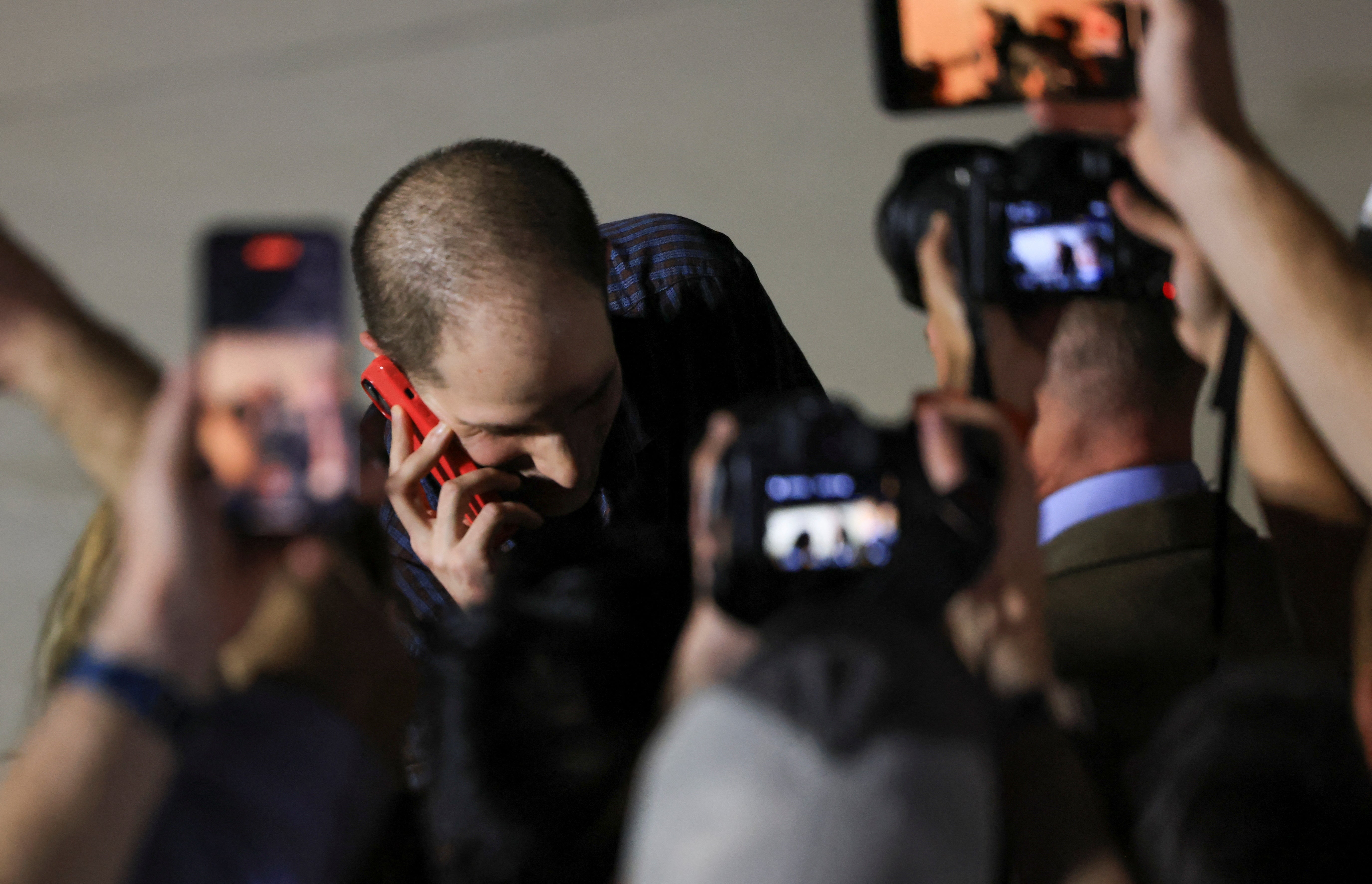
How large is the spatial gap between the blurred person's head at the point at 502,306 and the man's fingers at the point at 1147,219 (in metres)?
0.50

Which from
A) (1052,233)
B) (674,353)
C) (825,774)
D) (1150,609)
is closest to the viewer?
(825,774)

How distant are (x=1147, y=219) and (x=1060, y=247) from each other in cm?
5

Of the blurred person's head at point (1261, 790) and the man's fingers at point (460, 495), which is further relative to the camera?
the man's fingers at point (460, 495)

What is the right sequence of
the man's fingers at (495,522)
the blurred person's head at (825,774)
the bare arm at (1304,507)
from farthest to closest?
1. the man's fingers at (495,522)
2. the bare arm at (1304,507)
3. the blurred person's head at (825,774)

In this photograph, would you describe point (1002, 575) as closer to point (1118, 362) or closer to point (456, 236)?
point (1118, 362)

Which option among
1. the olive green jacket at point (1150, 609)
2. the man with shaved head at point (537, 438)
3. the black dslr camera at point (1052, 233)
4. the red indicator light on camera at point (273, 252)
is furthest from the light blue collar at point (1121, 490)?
the red indicator light on camera at point (273, 252)

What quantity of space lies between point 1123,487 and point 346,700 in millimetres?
550

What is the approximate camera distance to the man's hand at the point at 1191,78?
1.96ft

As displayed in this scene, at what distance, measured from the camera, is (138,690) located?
505mm

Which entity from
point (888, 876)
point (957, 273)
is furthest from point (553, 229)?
point (888, 876)

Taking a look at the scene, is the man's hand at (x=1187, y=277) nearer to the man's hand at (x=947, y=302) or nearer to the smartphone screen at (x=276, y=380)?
the man's hand at (x=947, y=302)

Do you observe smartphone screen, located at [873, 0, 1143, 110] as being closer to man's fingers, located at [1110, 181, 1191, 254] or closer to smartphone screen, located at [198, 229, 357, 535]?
man's fingers, located at [1110, 181, 1191, 254]

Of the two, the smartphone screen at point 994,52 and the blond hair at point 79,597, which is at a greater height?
the smartphone screen at point 994,52

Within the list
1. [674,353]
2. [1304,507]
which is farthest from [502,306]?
[1304,507]
